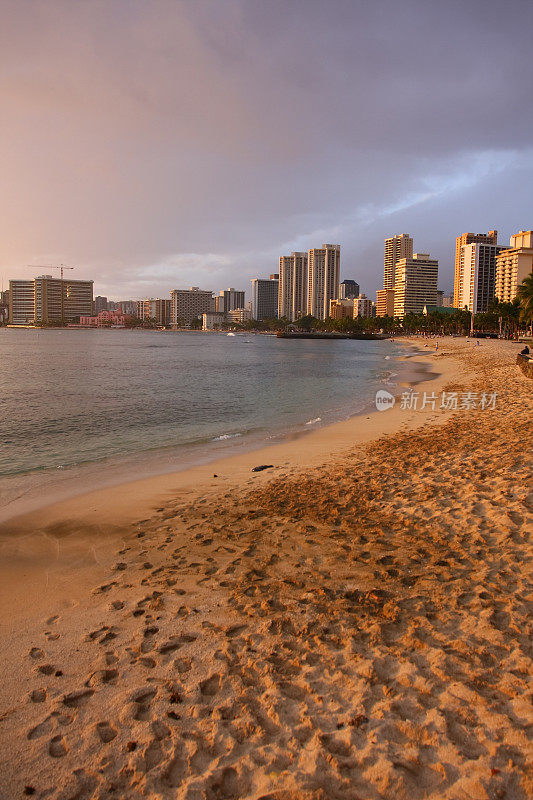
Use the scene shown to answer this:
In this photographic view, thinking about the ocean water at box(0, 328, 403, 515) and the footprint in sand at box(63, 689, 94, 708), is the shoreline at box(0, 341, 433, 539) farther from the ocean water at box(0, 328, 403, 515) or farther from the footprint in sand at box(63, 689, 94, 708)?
the footprint in sand at box(63, 689, 94, 708)

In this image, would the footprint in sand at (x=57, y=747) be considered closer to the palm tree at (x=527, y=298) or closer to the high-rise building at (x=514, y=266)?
the palm tree at (x=527, y=298)

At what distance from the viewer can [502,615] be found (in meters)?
4.72

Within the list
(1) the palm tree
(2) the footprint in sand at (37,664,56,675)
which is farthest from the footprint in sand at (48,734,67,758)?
(1) the palm tree

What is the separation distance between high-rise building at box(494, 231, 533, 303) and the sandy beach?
612 feet

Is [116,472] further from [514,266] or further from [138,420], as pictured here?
[514,266]

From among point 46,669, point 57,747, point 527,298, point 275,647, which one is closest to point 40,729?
point 57,747

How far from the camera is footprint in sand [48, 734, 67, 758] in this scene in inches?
132

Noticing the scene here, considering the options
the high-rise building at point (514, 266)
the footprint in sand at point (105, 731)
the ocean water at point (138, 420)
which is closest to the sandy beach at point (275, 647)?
the footprint in sand at point (105, 731)

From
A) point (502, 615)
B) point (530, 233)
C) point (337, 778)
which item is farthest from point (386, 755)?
point (530, 233)

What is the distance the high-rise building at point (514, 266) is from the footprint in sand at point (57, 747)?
19092 centimetres

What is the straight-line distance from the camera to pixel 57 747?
134 inches

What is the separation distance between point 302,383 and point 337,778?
33.0 m

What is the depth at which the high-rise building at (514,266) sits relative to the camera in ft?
579

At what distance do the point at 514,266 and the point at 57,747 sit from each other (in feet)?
672
